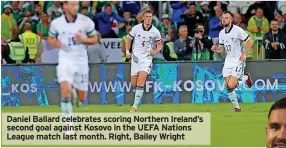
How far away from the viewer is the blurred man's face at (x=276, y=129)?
3527 millimetres

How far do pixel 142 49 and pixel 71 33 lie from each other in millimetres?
2183

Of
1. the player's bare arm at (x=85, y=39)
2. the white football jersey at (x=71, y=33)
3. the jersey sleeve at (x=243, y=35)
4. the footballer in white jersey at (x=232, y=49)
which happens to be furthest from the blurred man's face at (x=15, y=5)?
the jersey sleeve at (x=243, y=35)

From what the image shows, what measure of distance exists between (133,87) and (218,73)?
94 cm

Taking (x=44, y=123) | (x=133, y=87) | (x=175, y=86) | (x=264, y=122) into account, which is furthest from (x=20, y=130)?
(x=264, y=122)

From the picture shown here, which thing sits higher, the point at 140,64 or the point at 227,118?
the point at 140,64

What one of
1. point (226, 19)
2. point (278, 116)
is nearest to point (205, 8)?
point (226, 19)

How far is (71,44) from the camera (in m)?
6.43

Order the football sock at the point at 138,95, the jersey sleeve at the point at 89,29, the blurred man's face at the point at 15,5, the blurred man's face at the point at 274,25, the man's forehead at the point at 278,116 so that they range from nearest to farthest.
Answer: the man's forehead at the point at 278,116 < the jersey sleeve at the point at 89,29 < the football sock at the point at 138,95 < the blurred man's face at the point at 15,5 < the blurred man's face at the point at 274,25

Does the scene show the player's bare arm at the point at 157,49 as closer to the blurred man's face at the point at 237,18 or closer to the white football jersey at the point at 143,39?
the white football jersey at the point at 143,39

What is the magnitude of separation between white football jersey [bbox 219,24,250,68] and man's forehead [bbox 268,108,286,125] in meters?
4.77

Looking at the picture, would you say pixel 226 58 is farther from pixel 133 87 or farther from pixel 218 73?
pixel 133 87

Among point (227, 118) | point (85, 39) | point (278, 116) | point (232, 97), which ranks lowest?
point (227, 118)

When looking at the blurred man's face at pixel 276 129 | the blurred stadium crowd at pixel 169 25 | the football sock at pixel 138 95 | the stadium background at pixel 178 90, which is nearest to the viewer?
the blurred man's face at pixel 276 129

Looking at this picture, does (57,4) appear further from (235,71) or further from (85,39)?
(235,71)
